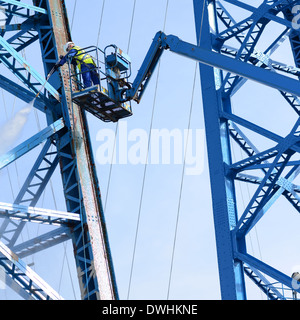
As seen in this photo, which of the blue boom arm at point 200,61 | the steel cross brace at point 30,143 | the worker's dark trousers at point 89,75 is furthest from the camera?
the worker's dark trousers at point 89,75

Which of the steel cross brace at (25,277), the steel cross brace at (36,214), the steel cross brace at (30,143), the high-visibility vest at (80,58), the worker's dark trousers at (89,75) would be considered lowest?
the steel cross brace at (25,277)

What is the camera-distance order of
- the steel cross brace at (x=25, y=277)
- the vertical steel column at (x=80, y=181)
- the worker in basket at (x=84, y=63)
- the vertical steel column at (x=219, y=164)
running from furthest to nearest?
the vertical steel column at (x=219, y=164) → the worker in basket at (x=84, y=63) → the vertical steel column at (x=80, y=181) → the steel cross brace at (x=25, y=277)

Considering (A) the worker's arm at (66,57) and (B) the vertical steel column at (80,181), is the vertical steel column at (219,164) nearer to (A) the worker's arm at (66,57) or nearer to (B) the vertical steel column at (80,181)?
(B) the vertical steel column at (80,181)

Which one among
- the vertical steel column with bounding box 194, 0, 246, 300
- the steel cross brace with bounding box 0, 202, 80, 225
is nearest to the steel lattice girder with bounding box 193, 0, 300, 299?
the vertical steel column with bounding box 194, 0, 246, 300

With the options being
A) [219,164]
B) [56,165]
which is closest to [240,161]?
[219,164]

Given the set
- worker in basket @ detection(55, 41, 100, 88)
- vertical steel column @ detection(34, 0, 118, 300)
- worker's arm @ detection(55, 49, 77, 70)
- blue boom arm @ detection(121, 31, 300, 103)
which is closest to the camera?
blue boom arm @ detection(121, 31, 300, 103)

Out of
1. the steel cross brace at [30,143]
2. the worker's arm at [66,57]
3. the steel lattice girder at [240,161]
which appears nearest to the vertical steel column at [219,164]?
the steel lattice girder at [240,161]

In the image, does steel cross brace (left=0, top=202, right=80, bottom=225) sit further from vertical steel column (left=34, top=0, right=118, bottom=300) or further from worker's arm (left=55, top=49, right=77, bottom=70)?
worker's arm (left=55, top=49, right=77, bottom=70)

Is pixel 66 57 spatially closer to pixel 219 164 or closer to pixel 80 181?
pixel 80 181

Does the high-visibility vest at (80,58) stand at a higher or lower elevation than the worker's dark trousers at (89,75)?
higher
